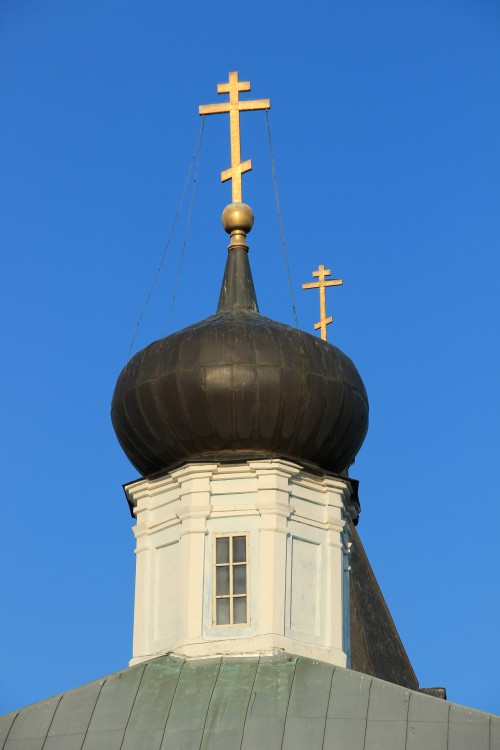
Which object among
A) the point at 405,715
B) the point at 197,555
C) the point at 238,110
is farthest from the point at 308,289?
the point at 405,715

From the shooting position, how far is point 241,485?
24.8m

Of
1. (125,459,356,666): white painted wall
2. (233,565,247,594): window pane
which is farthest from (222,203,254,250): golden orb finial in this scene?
(233,565,247,594): window pane

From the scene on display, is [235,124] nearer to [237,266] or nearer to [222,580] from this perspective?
[237,266]

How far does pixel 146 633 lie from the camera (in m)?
24.8

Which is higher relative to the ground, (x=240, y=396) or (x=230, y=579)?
(x=240, y=396)

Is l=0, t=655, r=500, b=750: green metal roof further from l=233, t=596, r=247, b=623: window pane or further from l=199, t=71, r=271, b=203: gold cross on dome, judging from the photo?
l=199, t=71, r=271, b=203: gold cross on dome

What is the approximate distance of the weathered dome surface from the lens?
24688 mm

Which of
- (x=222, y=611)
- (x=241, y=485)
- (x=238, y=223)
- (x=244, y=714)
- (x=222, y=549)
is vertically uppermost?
(x=238, y=223)

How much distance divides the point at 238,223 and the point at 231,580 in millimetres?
4271

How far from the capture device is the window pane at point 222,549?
2464 centimetres

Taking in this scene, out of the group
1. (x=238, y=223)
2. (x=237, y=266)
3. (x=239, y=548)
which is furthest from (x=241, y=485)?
(x=238, y=223)

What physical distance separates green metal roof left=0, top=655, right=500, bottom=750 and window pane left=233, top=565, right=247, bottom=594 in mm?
832

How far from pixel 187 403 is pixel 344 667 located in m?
3.18

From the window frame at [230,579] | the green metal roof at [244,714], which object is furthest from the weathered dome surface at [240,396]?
the green metal roof at [244,714]
